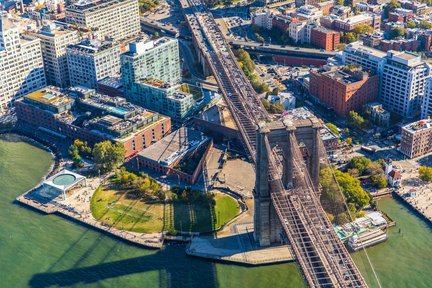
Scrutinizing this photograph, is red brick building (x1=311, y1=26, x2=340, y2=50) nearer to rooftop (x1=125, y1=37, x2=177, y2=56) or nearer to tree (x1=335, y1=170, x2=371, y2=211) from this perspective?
rooftop (x1=125, y1=37, x2=177, y2=56)

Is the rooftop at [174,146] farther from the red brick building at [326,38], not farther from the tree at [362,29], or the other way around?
the tree at [362,29]

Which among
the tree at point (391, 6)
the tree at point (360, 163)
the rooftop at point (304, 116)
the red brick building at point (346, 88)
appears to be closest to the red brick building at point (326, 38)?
the tree at point (391, 6)

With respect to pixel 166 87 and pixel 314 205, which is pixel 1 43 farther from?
pixel 314 205

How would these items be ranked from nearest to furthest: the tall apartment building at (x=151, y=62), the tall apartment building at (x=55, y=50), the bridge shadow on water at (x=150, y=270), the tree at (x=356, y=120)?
1. the bridge shadow on water at (x=150, y=270)
2. the tree at (x=356, y=120)
3. the tall apartment building at (x=151, y=62)
4. the tall apartment building at (x=55, y=50)

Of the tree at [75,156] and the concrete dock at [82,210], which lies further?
the tree at [75,156]

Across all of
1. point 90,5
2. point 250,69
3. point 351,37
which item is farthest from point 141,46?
point 351,37

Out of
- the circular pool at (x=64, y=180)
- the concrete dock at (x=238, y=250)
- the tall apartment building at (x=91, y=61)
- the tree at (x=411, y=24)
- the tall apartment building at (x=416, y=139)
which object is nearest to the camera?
the concrete dock at (x=238, y=250)
